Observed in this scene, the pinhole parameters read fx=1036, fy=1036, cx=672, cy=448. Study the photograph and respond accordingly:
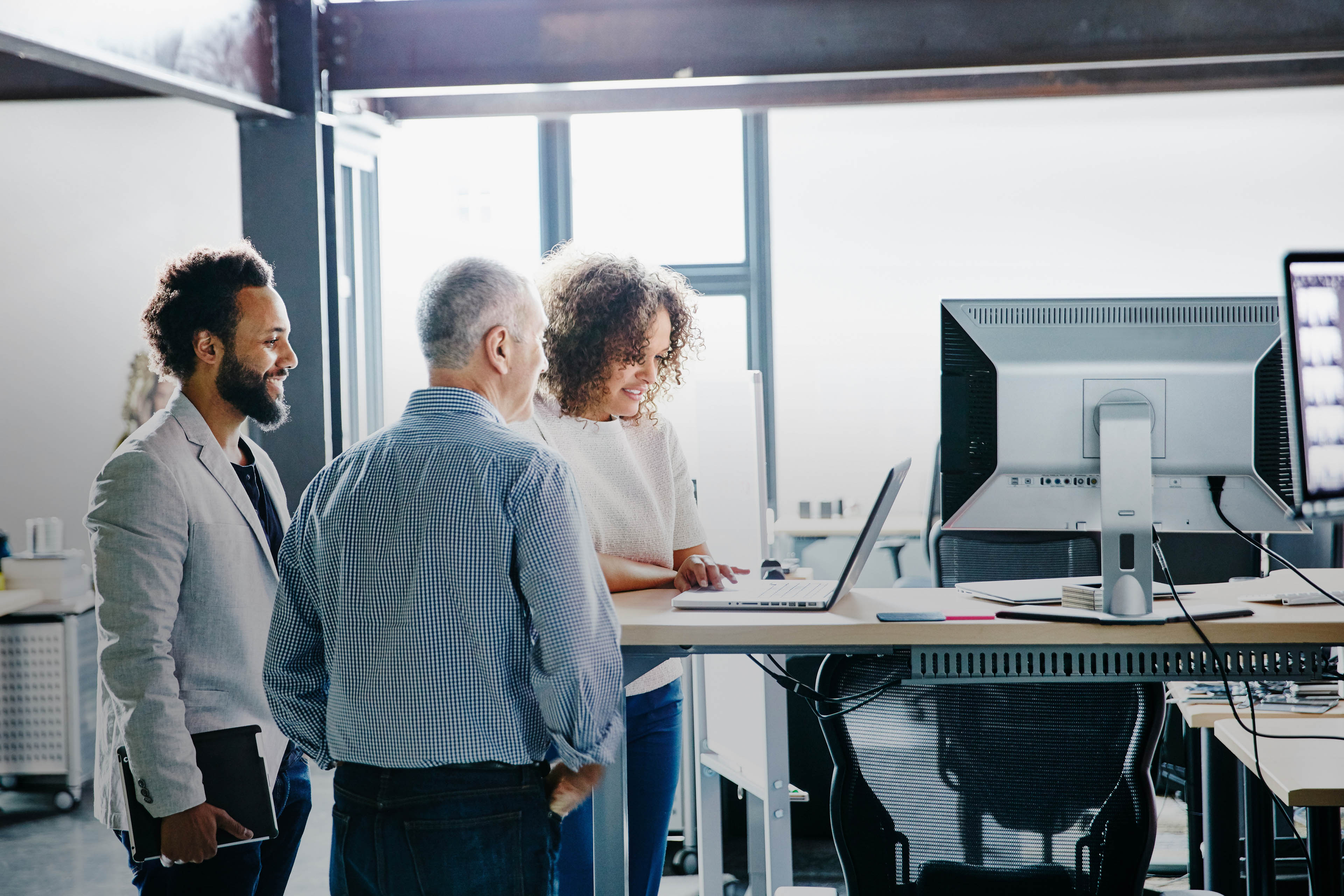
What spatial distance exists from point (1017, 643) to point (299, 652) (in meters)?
0.97

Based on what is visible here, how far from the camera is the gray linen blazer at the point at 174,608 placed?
4.78 feet

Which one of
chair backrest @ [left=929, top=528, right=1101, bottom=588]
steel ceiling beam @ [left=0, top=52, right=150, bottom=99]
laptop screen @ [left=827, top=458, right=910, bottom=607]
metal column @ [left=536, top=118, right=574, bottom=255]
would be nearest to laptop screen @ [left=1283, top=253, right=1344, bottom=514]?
laptop screen @ [left=827, top=458, right=910, bottom=607]

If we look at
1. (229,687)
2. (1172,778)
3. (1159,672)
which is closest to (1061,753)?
(1159,672)

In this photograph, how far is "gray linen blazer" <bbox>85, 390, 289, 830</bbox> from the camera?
1456 mm

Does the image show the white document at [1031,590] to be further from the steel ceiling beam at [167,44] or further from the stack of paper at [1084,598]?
the steel ceiling beam at [167,44]

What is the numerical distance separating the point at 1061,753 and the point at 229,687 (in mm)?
1212

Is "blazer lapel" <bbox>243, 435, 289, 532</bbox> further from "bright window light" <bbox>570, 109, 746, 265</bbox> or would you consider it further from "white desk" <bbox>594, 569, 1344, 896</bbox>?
"bright window light" <bbox>570, 109, 746, 265</bbox>

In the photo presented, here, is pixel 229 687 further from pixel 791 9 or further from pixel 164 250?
pixel 164 250

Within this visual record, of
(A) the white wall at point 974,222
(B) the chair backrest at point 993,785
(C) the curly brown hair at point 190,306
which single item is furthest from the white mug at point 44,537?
(B) the chair backrest at point 993,785

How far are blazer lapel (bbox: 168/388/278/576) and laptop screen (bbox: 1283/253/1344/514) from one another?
158cm

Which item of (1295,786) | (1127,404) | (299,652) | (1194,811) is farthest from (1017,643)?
(1194,811)

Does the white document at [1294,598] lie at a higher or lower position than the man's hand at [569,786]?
higher

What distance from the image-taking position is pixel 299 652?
1370 mm

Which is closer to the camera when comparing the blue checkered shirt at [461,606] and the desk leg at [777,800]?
the blue checkered shirt at [461,606]
